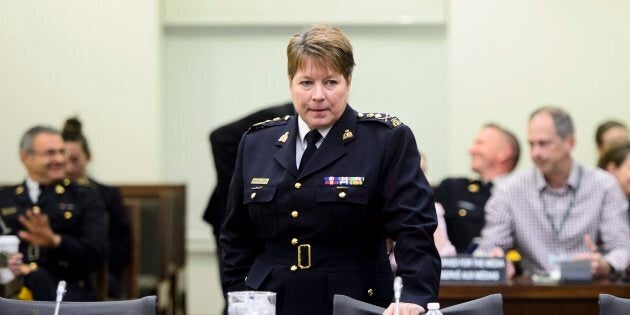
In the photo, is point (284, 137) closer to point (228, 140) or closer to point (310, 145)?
point (310, 145)

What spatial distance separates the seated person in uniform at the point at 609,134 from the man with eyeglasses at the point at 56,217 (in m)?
3.19

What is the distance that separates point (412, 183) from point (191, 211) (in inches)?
230

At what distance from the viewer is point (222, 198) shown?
5012mm

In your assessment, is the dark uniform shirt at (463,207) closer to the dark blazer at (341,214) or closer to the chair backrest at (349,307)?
the dark blazer at (341,214)

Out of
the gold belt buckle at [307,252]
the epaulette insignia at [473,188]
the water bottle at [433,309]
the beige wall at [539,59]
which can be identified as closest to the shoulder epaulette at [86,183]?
the epaulette insignia at [473,188]

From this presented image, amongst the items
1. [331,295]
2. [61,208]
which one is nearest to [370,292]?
[331,295]

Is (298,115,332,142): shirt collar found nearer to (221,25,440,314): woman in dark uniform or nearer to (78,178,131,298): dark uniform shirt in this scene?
(221,25,440,314): woman in dark uniform

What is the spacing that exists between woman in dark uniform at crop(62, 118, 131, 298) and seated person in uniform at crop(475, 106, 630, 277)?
233 centimetres

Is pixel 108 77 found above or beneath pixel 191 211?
above

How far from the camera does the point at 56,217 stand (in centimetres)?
606

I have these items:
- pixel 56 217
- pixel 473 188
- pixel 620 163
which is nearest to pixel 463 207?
pixel 473 188

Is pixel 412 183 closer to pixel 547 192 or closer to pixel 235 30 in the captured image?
pixel 547 192

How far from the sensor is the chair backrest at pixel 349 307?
2.95 meters

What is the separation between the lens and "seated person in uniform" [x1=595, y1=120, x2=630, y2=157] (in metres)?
7.37
